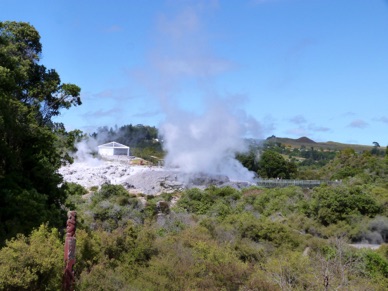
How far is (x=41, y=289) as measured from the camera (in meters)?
8.59

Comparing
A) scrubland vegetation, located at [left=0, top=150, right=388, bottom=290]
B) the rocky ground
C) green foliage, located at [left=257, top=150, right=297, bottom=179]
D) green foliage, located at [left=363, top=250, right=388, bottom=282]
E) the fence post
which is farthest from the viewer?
green foliage, located at [left=257, top=150, right=297, bottom=179]

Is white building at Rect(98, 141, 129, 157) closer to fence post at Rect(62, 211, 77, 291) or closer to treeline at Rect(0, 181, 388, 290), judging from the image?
treeline at Rect(0, 181, 388, 290)

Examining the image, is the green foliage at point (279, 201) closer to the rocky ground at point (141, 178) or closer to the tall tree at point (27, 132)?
the rocky ground at point (141, 178)

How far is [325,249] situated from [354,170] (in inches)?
1358

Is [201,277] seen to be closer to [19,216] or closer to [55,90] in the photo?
[19,216]

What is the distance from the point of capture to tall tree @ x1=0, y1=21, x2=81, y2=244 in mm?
11281

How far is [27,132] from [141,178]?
2574 centimetres

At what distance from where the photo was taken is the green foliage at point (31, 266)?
8016 millimetres

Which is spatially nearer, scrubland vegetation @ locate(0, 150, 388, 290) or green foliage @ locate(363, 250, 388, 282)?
scrubland vegetation @ locate(0, 150, 388, 290)

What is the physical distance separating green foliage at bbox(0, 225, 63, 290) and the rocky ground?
26547mm

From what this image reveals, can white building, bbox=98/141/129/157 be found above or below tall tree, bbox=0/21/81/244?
above

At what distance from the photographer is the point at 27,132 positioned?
42.2ft

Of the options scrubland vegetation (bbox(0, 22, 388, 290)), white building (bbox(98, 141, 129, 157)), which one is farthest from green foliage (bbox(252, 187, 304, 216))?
white building (bbox(98, 141, 129, 157))

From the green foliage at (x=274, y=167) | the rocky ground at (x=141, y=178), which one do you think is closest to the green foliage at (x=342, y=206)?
the rocky ground at (x=141, y=178)
